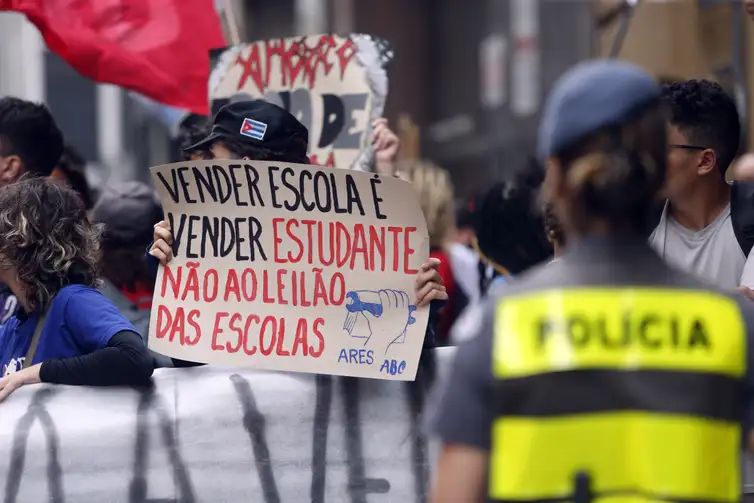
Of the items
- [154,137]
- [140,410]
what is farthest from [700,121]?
[154,137]

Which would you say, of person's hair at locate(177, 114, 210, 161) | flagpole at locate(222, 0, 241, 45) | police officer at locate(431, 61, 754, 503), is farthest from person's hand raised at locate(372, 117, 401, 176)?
police officer at locate(431, 61, 754, 503)

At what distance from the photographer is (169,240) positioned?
4.06 m

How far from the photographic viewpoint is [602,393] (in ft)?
7.26

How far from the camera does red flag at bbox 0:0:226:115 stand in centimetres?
596

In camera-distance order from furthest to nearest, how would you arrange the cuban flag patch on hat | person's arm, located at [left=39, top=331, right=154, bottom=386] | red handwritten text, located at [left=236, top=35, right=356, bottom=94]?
red handwritten text, located at [left=236, top=35, right=356, bottom=94], the cuban flag patch on hat, person's arm, located at [left=39, top=331, right=154, bottom=386]

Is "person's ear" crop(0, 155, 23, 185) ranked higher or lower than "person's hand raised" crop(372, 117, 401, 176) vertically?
lower

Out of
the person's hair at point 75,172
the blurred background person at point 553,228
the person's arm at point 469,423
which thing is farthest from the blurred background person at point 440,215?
the person's arm at point 469,423

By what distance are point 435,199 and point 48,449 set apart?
373 cm

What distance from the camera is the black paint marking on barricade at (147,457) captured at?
3.79 meters

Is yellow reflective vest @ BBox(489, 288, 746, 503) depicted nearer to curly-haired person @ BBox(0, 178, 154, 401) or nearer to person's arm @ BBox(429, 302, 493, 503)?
person's arm @ BBox(429, 302, 493, 503)

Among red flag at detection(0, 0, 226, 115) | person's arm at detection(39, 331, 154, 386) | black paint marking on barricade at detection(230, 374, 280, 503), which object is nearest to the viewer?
person's arm at detection(39, 331, 154, 386)

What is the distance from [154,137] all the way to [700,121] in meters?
22.3

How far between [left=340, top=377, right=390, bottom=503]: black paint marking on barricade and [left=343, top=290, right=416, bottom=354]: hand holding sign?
20 centimetres

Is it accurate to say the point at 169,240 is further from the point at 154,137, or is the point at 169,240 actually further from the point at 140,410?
the point at 154,137
